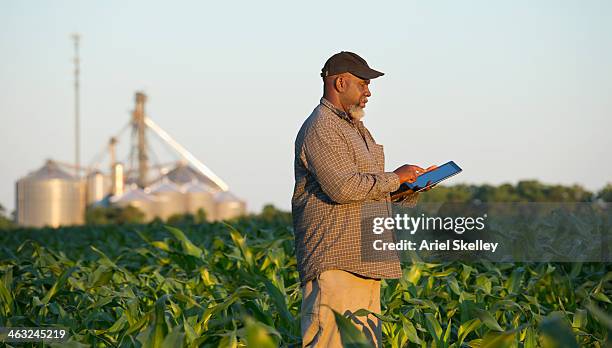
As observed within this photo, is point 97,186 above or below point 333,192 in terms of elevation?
below

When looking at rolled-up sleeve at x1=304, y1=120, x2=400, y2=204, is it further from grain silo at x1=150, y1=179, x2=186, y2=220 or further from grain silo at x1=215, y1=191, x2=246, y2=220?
grain silo at x1=215, y1=191, x2=246, y2=220

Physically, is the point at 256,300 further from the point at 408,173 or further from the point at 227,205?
the point at 227,205

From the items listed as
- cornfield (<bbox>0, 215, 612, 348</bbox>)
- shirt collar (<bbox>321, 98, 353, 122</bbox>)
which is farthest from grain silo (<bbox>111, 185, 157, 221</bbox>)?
shirt collar (<bbox>321, 98, 353, 122</bbox>)

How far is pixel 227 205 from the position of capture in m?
77.3

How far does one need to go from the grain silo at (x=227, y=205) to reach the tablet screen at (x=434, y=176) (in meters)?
71.6

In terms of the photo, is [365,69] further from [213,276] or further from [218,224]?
[218,224]

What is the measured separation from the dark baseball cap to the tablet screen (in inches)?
20.2

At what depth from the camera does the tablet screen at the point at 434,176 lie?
5.05 metres

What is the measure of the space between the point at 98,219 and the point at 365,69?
68113 millimetres

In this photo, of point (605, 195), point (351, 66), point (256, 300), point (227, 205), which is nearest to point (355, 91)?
point (351, 66)

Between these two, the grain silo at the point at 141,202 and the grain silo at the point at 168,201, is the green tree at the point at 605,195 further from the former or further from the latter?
the grain silo at the point at 168,201

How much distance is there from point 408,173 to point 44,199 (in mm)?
71052

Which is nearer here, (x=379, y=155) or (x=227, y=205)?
(x=379, y=155)

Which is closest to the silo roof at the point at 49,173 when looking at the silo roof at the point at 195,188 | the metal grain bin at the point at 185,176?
the silo roof at the point at 195,188
